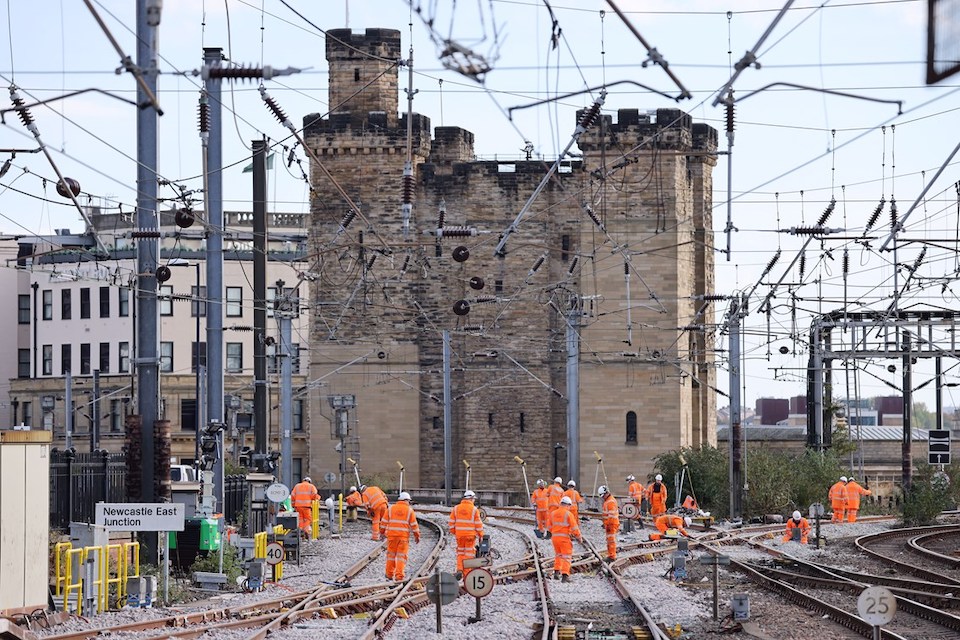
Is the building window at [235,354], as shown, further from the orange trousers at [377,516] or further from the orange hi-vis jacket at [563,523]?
the orange hi-vis jacket at [563,523]

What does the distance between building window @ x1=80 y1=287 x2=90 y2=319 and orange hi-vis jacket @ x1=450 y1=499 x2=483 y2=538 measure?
63603 mm

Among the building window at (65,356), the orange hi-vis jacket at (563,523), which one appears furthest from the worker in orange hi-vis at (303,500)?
the building window at (65,356)

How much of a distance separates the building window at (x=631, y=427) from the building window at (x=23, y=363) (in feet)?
138

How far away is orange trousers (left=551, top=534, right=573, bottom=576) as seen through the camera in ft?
82.0

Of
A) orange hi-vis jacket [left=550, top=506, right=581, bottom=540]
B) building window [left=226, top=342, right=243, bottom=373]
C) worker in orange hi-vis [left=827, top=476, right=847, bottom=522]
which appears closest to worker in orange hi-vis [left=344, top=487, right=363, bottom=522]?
worker in orange hi-vis [left=827, top=476, right=847, bottom=522]

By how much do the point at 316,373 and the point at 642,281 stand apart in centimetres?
1440

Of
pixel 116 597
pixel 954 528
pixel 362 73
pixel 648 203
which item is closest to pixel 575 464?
pixel 954 528

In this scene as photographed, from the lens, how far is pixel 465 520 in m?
24.6

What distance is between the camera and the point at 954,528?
39.2 m

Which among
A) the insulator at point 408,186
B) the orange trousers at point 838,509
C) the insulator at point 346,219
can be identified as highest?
the insulator at point 346,219

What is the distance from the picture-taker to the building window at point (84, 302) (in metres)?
85.1

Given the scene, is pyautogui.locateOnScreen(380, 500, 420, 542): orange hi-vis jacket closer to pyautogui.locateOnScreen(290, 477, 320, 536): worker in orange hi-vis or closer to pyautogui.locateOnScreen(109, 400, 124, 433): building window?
pyautogui.locateOnScreen(290, 477, 320, 536): worker in orange hi-vis

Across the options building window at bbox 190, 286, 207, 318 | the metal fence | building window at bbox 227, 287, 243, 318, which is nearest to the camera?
the metal fence

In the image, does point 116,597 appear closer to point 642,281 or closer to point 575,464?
point 575,464
